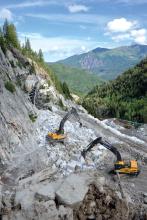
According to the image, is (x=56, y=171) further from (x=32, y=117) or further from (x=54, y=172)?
(x=32, y=117)

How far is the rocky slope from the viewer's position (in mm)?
35188

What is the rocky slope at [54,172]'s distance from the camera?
115 feet

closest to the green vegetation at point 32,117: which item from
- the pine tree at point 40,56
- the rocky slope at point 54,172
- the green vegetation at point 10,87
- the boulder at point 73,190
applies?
the rocky slope at point 54,172

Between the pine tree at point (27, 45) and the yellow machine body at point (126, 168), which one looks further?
the pine tree at point (27, 45)

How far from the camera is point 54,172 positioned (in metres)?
50.2

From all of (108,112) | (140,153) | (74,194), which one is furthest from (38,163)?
(108,112)

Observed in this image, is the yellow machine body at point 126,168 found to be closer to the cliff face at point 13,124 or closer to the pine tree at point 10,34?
the cliff face at point 13,124

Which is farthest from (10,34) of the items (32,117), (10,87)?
(32,117)

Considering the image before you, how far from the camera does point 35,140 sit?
59.8 metres

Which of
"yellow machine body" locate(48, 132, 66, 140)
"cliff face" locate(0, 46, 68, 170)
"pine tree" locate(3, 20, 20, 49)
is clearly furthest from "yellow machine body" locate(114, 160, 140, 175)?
"pine tree" locate(3, 20, 20, 49)

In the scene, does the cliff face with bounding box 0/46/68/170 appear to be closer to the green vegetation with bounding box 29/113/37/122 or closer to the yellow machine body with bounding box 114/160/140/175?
the green vegetation with bounding box 29/113/37/122

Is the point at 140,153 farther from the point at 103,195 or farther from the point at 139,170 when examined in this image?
the point at 103,195

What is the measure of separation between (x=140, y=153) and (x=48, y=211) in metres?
33.0

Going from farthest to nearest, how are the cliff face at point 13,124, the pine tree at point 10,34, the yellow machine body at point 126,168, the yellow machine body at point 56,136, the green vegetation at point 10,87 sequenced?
the pine tree at point 10,34 < the green vegetation at point 10,87 < the yellow machine body at point 56,136 < the yellow machine body at point 126,168 < the cliff face at point 13,124
